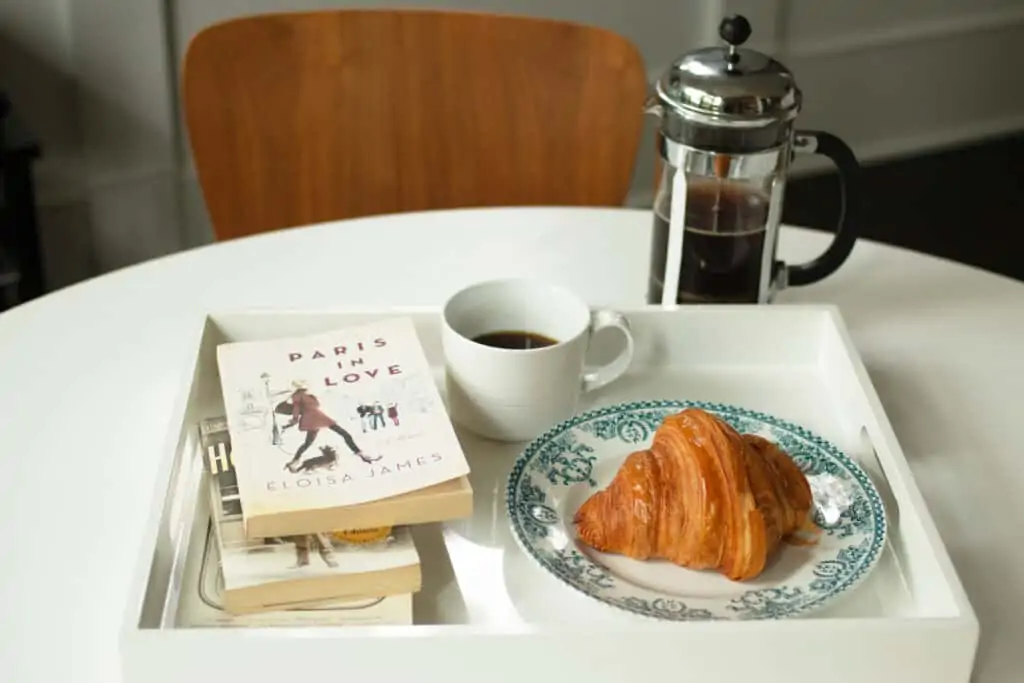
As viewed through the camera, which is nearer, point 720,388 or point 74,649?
point 74,649

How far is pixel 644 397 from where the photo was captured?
3.16ft

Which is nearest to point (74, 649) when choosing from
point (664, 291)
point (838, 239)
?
point (664, 291)

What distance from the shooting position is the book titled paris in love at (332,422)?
29.0 inches

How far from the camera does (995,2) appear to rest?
3.02 meters

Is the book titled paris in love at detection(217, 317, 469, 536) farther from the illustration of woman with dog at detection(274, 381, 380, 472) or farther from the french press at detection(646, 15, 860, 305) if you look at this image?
the french press at detection(646, 15, 860, 305)

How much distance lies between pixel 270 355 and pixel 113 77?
4.57 feet

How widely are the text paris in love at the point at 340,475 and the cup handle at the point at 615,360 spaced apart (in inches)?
8.3

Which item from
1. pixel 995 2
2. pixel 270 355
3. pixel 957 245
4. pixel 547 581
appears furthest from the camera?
pixel 995 2

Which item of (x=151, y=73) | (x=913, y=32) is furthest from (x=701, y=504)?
(x=913, y=32)

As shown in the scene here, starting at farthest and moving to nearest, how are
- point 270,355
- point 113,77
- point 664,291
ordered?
point 113,77, point 664,291, point 270,355

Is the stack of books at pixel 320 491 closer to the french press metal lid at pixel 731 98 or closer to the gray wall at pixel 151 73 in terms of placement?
the french press metal lid at pixel 731 98

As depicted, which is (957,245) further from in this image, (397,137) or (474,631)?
(474,631)

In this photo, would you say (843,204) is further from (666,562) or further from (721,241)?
(666,562)

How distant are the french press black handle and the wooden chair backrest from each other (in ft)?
1.34
